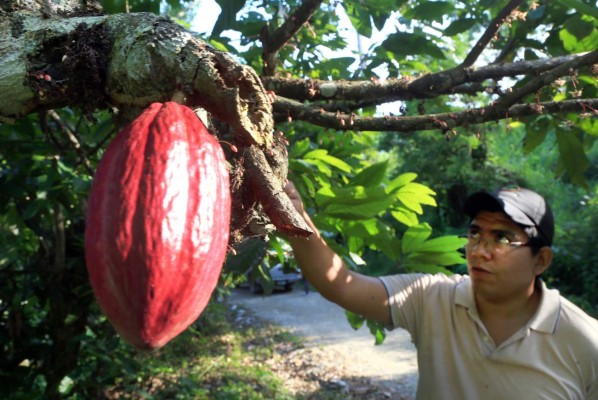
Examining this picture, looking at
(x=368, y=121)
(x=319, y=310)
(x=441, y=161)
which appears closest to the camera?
(x=368, y=121)

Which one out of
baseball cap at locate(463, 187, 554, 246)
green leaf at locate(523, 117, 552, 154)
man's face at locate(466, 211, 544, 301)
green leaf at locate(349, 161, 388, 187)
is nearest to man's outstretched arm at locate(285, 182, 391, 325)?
green leaf at locate(349, 161, 388, 187)

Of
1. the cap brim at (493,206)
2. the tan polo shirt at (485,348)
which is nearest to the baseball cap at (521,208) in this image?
the cap brim at (493,206)

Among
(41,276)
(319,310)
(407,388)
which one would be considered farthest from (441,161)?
(41,276)

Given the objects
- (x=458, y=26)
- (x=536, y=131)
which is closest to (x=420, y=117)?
(x=458, y=26)

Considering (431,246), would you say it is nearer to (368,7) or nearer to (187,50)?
(368,7)

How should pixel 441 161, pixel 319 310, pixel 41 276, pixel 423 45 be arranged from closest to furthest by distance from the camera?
pixel 423 45 → pixel 41 276 → pixel 319 310 → pixel 441 161

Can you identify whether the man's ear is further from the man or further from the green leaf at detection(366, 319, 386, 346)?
the green leaf at detection(366, 319, 386, 346)

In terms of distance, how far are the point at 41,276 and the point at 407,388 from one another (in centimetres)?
400

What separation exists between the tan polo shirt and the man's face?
0.37 ft

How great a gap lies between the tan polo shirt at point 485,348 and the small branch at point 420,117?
3.08 ft

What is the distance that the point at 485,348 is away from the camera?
201 cm

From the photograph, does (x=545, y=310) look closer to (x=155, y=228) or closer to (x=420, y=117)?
(x=420, y=117)

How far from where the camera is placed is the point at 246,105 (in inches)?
30.1

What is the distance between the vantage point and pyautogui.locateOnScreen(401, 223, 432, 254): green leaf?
221 cm
